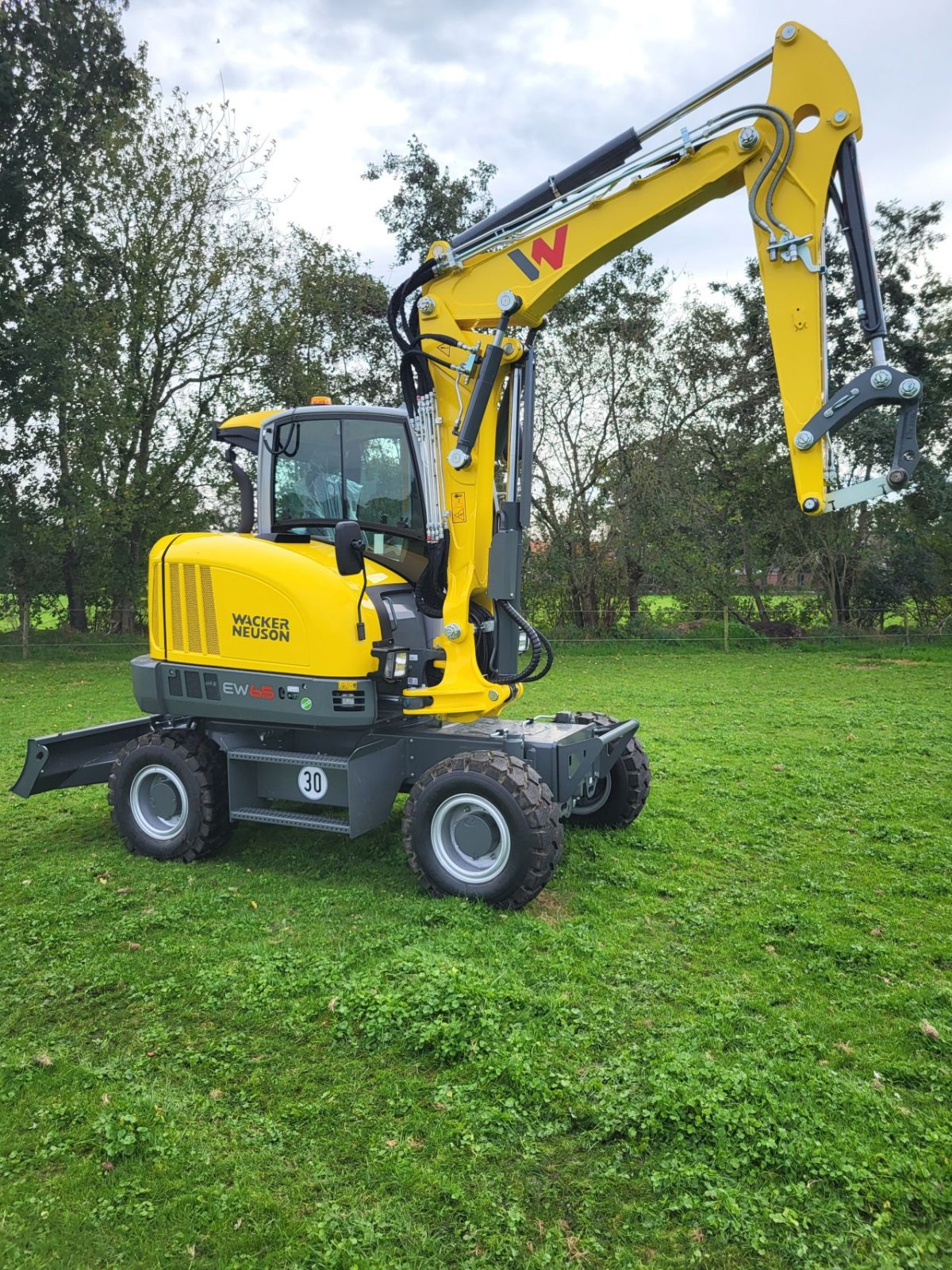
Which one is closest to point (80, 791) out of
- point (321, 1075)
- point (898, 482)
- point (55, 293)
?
point (321, 1075)

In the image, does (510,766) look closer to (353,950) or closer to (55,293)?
(353,950)

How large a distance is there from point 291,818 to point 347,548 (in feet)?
5.56

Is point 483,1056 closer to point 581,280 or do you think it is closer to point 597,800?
point 597,800

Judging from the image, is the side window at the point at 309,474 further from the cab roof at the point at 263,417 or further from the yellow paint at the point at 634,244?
the yellow paint at the point at 634,244

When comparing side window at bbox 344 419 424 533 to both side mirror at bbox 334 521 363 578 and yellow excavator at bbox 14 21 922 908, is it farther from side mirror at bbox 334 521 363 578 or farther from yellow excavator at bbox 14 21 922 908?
side mirror at bbox 334 521 363 578

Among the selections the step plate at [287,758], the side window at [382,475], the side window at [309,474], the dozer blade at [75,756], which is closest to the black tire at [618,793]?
the step plate at [287,758]

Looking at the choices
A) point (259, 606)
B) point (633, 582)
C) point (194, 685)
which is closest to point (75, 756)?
point (194, 685)

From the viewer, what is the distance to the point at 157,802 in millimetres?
5914

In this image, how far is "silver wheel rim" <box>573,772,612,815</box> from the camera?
6.19 metres

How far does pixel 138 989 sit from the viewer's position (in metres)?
3.95

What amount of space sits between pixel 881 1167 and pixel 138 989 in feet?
9.83

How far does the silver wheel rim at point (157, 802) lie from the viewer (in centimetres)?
586

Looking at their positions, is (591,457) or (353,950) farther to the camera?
(591,457)

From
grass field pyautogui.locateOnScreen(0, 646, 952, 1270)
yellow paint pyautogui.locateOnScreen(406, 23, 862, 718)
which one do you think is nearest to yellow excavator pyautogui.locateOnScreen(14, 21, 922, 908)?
yellow paint pyautogui.locateOnScreen(406, 23, 862, 718)
